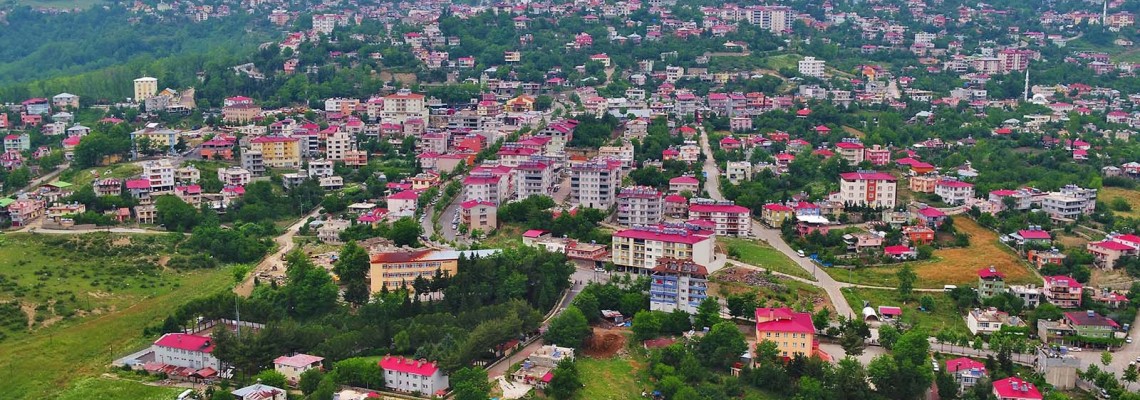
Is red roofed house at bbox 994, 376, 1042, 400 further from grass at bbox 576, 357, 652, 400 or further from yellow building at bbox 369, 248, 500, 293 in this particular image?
yellow building at bbox 369, 248, 500, 293

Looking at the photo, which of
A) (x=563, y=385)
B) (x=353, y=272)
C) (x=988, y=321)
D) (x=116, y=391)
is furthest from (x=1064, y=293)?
(x=116, y=391)

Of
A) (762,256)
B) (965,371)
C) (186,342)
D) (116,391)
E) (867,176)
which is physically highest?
(867,176)

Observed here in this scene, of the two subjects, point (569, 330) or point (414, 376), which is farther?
point (569, 330)

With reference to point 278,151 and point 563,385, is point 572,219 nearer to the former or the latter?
point 563,385

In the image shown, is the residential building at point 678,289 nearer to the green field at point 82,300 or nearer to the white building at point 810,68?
the green field at point 82,300

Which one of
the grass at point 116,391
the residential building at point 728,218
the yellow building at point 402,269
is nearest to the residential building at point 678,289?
the yellow building at point 402,269

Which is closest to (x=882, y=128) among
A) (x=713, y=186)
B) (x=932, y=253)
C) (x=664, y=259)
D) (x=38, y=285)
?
(x=713, y=186)

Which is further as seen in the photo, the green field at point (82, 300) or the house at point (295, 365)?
the green field at point (82, 300)

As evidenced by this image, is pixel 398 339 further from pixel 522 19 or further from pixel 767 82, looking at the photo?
pixel 522 19
